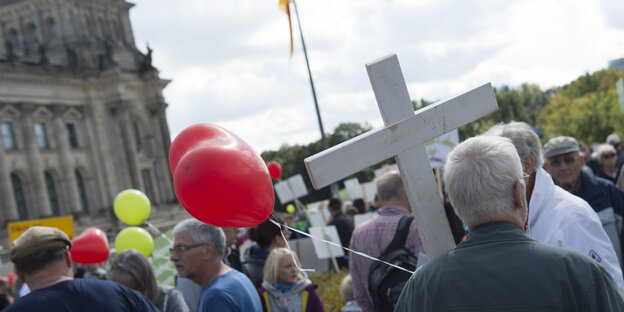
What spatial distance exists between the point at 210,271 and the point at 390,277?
4.02 ft

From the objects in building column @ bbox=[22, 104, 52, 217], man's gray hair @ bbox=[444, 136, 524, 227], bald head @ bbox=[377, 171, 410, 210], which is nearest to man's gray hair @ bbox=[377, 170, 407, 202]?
bald head @ bbox=[377, 171, 410, 210]

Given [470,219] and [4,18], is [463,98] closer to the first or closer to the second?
[470,219]

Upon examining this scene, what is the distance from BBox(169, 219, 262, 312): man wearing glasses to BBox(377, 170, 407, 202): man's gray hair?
52.5 inches

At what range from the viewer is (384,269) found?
162 inches

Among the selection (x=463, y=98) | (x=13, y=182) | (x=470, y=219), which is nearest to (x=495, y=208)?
(x=470, y=219)

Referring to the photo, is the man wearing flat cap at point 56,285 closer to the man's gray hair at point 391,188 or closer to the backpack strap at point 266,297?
the backpack strap at point 266,297

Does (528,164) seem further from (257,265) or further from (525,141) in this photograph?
(257,265)

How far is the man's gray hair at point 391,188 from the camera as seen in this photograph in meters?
4.71

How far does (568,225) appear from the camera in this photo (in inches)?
112

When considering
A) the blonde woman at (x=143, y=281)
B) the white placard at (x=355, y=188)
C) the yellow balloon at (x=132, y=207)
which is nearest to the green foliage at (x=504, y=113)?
the white placard at (x=355, y=188)

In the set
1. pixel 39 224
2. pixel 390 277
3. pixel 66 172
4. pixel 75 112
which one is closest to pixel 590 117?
pixel 75 112

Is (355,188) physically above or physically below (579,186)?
below

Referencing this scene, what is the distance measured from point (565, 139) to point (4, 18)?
53304 millimetres

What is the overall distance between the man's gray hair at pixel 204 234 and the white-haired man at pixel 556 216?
2.01m
